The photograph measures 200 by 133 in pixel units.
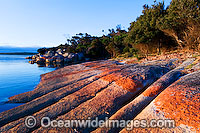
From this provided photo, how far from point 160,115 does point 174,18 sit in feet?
55.5

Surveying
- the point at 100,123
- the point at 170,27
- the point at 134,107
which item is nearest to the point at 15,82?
the point at 100,123

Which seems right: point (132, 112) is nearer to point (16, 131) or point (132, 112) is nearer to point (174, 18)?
point (16, 131)

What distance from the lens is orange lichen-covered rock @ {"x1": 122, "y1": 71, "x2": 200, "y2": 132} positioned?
2.93m

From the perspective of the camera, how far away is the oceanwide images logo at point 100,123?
10.6 ft

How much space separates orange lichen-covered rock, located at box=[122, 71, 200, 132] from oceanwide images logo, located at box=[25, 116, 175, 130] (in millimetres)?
122

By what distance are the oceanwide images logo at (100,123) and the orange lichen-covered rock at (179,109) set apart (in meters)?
0.12

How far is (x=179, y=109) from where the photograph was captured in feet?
11.0

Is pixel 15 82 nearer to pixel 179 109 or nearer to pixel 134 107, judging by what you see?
pixel 134 107

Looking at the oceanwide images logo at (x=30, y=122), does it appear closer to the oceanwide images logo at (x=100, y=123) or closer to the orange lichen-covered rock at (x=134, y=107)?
the oceanwide images logo at (x=100, y=123)

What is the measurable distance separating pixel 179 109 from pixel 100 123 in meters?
2.53

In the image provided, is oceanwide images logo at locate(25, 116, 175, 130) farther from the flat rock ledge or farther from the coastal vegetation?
the coastal vegetation

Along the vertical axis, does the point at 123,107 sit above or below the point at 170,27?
below

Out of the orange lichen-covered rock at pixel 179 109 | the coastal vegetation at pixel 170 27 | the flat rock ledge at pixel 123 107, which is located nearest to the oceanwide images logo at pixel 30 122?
the flat rock ledge at pixel 123 107

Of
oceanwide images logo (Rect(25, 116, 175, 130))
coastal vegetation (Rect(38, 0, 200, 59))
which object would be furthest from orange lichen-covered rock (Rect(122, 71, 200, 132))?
coastal vegetation (Rect(38, 0, 200, 59))
